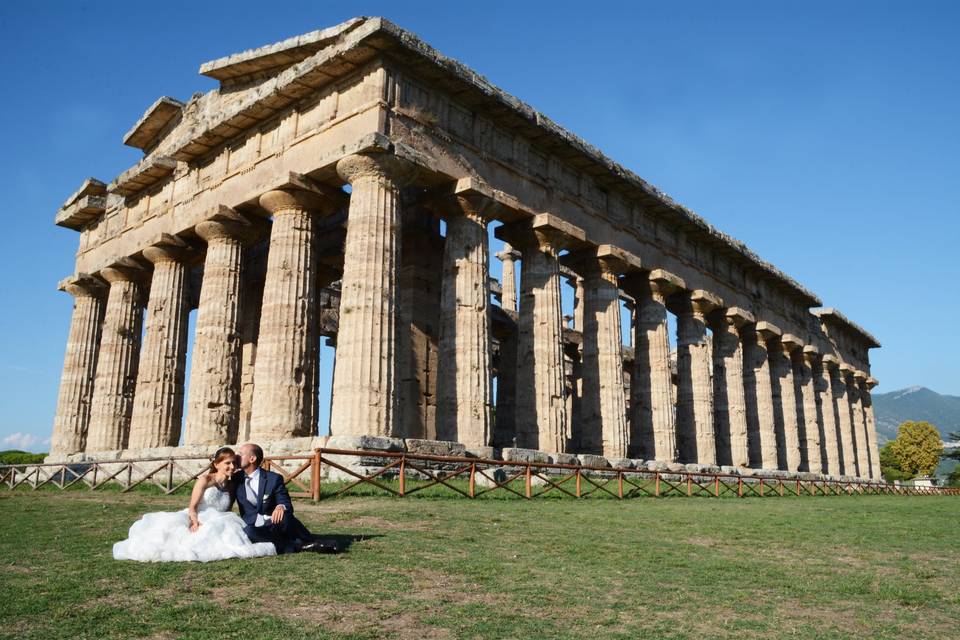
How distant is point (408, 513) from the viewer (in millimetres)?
12945

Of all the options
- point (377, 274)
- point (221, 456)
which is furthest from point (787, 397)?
point (221, 456)

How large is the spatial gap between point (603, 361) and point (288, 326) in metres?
10.6

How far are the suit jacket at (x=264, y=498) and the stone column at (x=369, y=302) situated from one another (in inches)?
361

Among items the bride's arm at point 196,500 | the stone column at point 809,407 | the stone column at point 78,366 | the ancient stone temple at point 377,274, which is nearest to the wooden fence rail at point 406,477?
the ancient stone temple at point 377,274

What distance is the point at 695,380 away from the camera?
3155cm

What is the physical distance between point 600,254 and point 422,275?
6.00 metres

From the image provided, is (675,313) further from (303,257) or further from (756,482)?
(303,257)

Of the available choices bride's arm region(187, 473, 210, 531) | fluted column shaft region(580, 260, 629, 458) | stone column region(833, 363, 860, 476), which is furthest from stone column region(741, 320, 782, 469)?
bride's arm region(187, 473, 210, 531)

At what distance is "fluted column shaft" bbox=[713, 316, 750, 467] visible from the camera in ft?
109

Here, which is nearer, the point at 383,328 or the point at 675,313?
the point at 383,328

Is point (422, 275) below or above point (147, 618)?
above

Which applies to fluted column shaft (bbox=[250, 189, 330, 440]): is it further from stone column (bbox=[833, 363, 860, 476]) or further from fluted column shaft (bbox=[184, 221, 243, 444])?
stone column (bbox=[833, 363, 860, 476])

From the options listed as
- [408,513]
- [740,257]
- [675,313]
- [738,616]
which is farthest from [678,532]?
[740,257]

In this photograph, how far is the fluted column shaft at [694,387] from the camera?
101 ft
